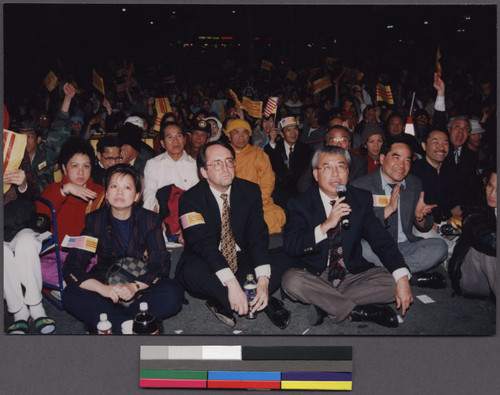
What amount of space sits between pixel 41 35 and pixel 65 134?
4.05ft

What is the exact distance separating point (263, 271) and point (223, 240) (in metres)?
0.39

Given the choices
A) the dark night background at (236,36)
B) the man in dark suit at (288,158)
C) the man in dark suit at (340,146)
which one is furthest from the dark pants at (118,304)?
the man in dark suit at (288,158)

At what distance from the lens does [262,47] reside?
8.59m

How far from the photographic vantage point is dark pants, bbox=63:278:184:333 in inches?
111

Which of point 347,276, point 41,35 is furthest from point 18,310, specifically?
point 41,35

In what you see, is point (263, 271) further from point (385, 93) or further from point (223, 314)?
point (385, 93)

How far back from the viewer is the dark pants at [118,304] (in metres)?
2.82

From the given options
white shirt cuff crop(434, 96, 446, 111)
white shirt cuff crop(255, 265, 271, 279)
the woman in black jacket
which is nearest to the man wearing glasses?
white shirt cuff crop(255, 265, 271, 279)

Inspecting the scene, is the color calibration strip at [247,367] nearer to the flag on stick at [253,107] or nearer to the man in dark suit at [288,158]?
the man in dark suit at [288,158]

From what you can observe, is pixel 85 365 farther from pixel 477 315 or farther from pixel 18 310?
pixel 477 315

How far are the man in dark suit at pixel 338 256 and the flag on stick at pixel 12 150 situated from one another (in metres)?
1.96

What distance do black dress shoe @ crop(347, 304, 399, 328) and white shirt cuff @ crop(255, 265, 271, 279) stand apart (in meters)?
0.67

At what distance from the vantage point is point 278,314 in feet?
9.90

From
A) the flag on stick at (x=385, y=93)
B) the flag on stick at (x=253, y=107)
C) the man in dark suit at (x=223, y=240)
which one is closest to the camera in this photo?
the man in dark suit at (x=223, y=240)
